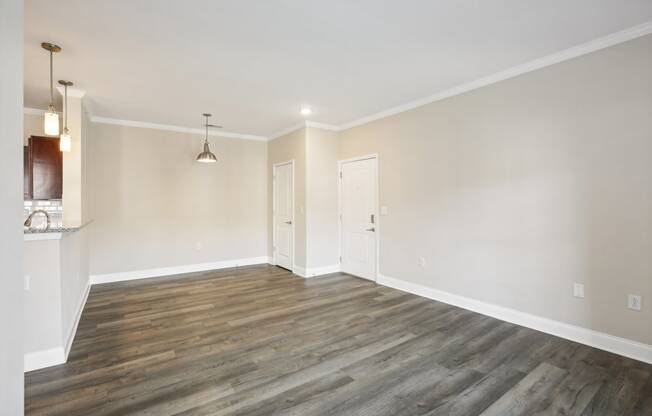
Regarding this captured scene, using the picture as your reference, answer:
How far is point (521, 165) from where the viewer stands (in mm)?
3225

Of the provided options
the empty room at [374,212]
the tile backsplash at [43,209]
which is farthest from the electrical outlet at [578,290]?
the tile backsplash at [43,209]

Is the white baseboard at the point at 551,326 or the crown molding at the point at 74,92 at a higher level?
the crown molding at the point at 74,92

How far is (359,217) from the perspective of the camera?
5.28m

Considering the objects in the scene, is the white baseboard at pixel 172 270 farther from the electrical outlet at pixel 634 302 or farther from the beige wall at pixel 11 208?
the electrical outlet at pixel 634 302

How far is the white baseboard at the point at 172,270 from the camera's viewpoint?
500 centimetres

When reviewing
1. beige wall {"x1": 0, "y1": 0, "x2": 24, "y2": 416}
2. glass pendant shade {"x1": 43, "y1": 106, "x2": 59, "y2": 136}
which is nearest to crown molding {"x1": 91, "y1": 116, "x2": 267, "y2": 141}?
glass pendant shade {"x1": 43, "y1": 106, "x2": 59, "y2": 136}

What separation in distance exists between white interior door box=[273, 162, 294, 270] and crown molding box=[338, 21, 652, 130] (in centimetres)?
236

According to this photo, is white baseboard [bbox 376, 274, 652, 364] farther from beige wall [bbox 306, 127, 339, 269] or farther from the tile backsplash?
the tile backsplash

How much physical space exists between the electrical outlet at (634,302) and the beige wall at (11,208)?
13.3 feet

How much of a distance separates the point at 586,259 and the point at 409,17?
8.65 feet

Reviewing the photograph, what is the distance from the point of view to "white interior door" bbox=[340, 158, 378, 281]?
503 centimetres

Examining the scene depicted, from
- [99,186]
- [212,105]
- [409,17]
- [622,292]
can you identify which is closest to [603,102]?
[622,292]

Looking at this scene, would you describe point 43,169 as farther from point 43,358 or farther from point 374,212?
point 374,212

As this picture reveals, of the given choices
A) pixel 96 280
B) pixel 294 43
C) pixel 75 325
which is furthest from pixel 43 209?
pixel 294 43
